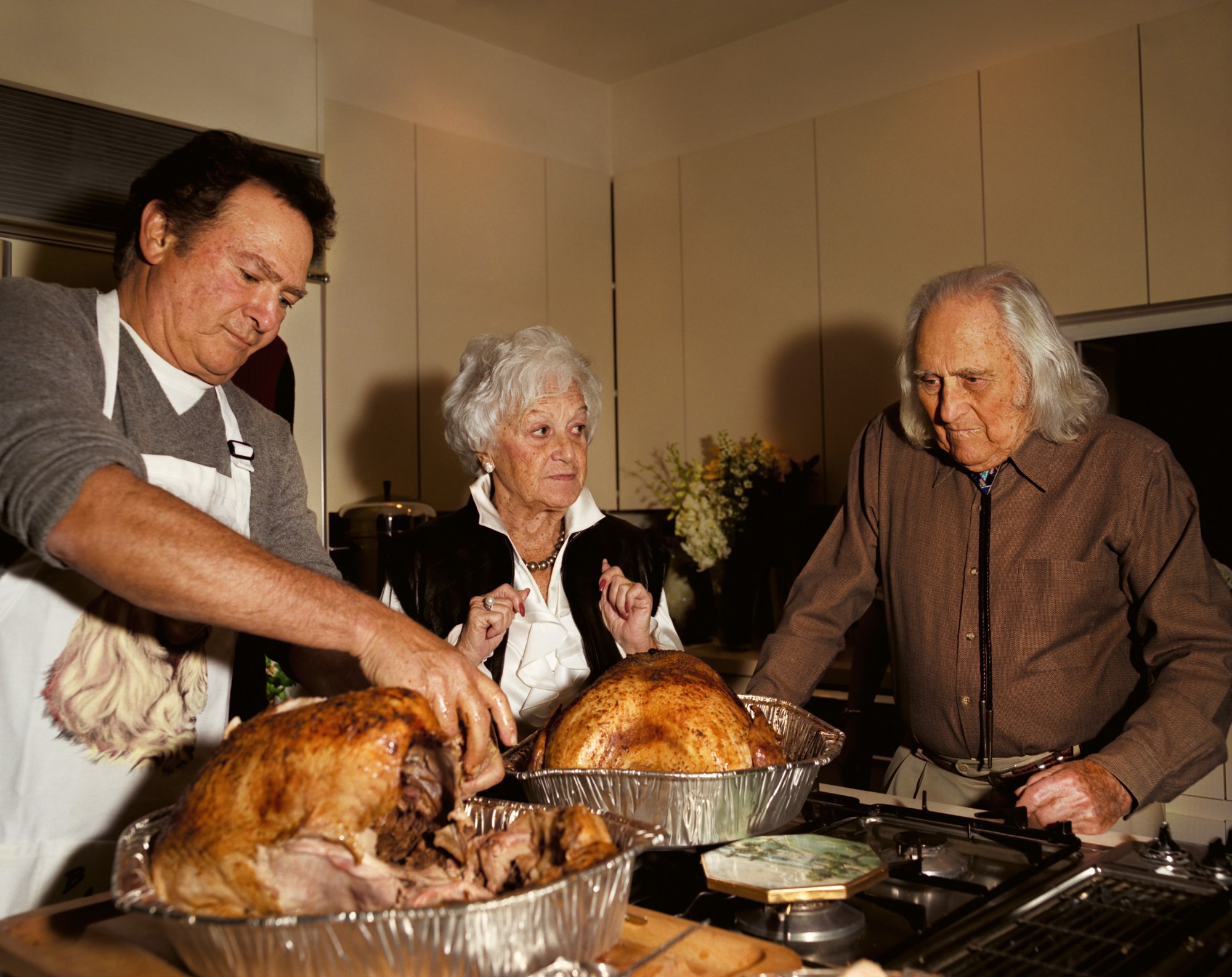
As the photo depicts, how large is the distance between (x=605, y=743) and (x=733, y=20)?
10.9 ft

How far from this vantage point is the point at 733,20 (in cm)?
379

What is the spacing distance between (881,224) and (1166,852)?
2.77m

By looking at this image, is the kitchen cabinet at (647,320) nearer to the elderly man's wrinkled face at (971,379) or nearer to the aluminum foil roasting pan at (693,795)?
the elderly man's wrinkled face at (971,379)

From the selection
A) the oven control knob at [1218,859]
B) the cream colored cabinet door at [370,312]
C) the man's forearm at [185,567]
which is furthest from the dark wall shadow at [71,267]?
the oven control knob at [1218,859]

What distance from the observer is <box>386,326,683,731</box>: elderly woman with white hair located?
2.07 metres

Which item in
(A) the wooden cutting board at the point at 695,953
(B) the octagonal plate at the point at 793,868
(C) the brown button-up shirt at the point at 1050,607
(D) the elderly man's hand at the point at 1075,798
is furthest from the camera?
(C) the brown button-up shirt at the point at 1050,607

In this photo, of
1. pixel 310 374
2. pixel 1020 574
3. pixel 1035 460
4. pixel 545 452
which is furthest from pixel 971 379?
pixel 310 374

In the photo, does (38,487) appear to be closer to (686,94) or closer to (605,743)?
(605,743)

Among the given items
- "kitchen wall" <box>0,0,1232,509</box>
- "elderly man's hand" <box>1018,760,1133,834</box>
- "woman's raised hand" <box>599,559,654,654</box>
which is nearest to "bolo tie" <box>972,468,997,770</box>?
"elderly man's hand" <box>1018,760,1133,834</box>

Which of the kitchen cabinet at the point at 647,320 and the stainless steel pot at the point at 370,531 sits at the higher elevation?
the kitchen cabinet at the point at 647,320

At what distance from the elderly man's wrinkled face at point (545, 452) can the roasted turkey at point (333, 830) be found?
126 centimetres

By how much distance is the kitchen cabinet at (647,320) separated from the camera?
4.16 metres

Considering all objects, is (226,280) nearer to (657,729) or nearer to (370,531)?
(657,729)

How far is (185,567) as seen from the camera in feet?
3.18
